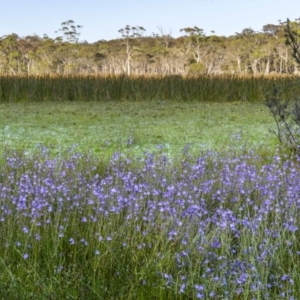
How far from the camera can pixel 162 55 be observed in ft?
200

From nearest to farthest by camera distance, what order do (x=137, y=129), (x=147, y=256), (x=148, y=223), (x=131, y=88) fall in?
1. (x=147, y=256)
2. (x=148, y=223)
3. (x=137, y=129)
4. (x=131, y=88)

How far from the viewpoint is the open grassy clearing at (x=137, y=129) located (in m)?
7.50

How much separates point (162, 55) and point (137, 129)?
5253 cm

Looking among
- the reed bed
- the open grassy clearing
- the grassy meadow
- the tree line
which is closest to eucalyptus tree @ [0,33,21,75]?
the tree line

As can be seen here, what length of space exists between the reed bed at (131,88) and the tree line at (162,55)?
122 ft

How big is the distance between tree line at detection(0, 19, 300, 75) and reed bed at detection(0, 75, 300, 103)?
37.3 m

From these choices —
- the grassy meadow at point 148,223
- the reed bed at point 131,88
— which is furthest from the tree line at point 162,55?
the grassy meadow at point 148,223

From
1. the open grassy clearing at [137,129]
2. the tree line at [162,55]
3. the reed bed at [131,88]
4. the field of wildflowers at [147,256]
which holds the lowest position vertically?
the field of wildflowers at [147,256]

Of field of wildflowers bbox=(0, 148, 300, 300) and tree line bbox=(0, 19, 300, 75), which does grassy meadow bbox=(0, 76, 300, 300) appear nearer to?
field of wildflowers bbox=(0, 148, 300, 300)

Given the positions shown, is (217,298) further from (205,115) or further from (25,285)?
(205,115)

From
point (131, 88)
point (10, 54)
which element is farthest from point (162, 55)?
point (131, 88)

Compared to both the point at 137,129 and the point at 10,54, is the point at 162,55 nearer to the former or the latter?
the point at 10,54

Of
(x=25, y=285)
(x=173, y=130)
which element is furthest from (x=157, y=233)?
(x=173, y=130)

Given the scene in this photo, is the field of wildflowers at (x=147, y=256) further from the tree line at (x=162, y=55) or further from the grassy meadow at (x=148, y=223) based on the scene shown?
the tree line at (x=162, y=55)
